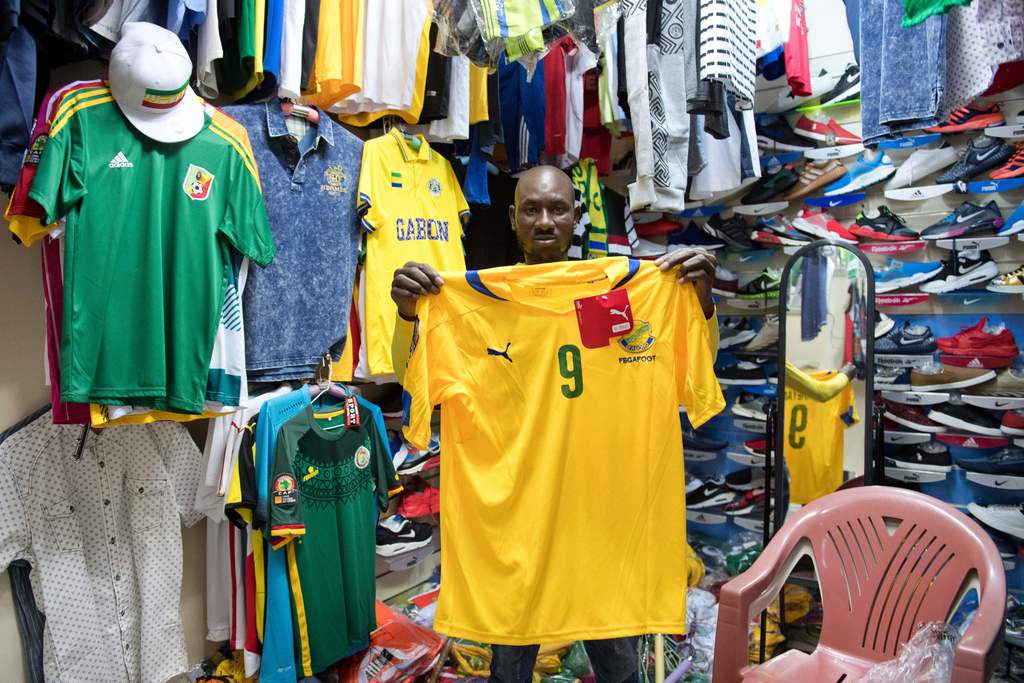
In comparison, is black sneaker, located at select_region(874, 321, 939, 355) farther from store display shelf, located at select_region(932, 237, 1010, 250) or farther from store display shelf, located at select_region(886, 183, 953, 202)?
store display shelf, located at select_region(886, 183, 953, 202)

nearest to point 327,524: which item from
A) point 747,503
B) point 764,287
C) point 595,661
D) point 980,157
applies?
point 595,661

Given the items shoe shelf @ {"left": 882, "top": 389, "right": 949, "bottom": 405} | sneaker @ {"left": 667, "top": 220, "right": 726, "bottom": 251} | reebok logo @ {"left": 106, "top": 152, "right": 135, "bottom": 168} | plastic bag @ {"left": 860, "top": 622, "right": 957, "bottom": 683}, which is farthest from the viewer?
sneaker @ {"left": 667, "top": 220, "right": 726, "bottom": 251}

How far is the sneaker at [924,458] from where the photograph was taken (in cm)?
342

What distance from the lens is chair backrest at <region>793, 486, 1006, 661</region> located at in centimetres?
178

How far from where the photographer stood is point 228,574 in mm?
2582

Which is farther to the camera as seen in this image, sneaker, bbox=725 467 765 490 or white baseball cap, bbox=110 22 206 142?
sneaker, bbox=725 467 765 490

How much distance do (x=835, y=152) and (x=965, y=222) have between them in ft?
2.55


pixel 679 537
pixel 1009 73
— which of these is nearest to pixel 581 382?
pixel 679 537

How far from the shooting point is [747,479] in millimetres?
4062

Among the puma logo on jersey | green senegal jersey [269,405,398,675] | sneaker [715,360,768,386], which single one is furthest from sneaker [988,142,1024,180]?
green senegal jersey [269,405,398,675]

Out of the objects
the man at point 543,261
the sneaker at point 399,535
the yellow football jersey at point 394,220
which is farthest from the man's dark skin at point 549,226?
the sneaker at point 399,535

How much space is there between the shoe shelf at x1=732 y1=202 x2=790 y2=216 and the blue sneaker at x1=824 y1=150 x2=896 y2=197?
24 centimetres

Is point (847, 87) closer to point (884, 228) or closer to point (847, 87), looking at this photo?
point (847, 87)

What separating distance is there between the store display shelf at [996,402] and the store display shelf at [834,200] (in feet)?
3.86
